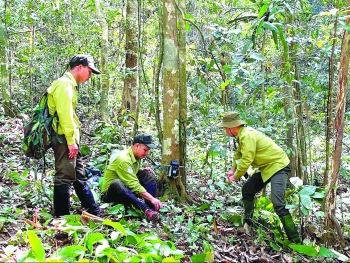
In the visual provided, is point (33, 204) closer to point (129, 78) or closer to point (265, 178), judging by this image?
point (265, 178)

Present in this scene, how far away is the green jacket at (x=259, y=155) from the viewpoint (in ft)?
14.6

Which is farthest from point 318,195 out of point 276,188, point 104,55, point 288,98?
point 104,55

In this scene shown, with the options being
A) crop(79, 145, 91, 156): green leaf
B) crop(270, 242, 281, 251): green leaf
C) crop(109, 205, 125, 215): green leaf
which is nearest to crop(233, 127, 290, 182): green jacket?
crop(270, 242, 281, 251): green leaf

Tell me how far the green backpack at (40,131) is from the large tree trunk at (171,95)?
1515 mm

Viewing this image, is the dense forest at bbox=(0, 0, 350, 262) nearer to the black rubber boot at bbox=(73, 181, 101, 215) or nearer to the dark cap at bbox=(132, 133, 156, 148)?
the black rubber boot at bbox=(73, 181, 101, 215)

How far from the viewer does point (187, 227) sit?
4168mm

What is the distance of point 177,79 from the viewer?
4.91 metres

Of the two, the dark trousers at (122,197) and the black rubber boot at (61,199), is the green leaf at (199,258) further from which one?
the black rubber boot at (61,199)

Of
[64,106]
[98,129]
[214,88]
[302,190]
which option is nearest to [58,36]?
[98,129]

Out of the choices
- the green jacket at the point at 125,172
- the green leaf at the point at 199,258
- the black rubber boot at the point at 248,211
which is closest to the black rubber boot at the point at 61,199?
the green jacket at the point at 125,172

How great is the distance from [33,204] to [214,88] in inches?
131

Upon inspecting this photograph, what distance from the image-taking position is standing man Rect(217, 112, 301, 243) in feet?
14.4

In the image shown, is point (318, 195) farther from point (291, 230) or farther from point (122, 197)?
point (122, 197)

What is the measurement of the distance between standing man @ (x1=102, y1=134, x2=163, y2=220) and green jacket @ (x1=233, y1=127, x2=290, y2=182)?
3.46 feet
